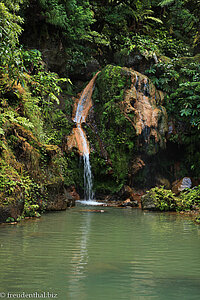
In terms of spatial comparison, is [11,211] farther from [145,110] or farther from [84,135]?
[145,110]

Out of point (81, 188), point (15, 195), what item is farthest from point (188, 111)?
point (15, 195)

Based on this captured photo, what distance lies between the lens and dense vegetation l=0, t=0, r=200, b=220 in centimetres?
1113

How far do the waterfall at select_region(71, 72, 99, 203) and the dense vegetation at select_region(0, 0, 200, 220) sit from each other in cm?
37

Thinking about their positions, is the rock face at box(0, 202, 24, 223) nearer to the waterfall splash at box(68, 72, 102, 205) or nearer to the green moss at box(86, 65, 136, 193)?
the waterfall splash at box(68, 72, 102, 205)

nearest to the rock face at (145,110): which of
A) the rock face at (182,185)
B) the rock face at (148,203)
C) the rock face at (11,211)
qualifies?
the rock face at (182,185)

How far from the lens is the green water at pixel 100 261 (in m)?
3.22

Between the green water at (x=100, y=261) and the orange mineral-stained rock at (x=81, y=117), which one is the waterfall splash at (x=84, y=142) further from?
the green water at (x=100, y=261)

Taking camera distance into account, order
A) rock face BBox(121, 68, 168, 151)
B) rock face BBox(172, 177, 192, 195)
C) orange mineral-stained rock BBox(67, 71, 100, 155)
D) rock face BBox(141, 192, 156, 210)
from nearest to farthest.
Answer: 1. rock face BBox(141, 192, 156, 210)
2. rock face BBox(172, 177, 192, 195)
3. orange mineral-stained rock BBox(67, 71, 100, 155)
4. rock face BBox(121, 68, 168, 151)

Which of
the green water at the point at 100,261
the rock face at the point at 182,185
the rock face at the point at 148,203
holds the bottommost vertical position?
the green water at the point at 100,261

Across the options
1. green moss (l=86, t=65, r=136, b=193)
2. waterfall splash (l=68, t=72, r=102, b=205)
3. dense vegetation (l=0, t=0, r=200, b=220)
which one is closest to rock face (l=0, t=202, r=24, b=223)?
dense vegetation (l=0, t=0, r=200, b=220)

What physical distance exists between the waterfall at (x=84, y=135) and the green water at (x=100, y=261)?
7.94m

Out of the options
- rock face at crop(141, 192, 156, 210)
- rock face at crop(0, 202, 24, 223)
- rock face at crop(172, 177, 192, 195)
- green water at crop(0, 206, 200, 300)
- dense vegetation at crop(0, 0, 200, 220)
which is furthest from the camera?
rock face at crop(172, 177, 192, 195)

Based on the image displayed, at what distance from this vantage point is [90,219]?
8.98 meters

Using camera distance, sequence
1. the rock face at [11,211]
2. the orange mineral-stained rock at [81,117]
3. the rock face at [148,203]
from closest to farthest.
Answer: the rock face at [11,211]
the rock face at [148,203]
the orange mineral-stained rock at [81,117]
